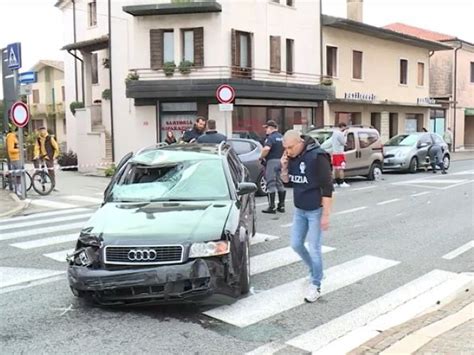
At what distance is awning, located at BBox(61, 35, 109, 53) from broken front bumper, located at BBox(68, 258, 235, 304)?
21.0 metres

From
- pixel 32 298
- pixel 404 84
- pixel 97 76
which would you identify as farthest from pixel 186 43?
pixel 32 298

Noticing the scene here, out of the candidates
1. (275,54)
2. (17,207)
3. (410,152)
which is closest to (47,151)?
(17,207)

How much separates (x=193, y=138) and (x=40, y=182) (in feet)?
18.0

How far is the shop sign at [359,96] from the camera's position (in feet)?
93.1

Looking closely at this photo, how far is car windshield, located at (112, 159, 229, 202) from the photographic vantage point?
618cm

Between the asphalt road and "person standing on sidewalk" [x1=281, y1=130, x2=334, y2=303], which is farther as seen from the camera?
"person standing on sidewalk" [x1=281, y1=130, x2=334, y2=303]

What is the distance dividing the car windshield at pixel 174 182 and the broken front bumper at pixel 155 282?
126cm

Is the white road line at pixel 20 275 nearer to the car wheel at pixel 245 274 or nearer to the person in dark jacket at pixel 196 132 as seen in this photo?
the car wheel at pixel 245 274

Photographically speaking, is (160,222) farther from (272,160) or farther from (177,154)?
(272,160)

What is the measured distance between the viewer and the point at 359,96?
95.3 ft

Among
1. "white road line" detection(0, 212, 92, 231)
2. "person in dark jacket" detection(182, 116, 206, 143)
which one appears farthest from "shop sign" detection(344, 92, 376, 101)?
"white road line" detection(0, 212, 92, 231)

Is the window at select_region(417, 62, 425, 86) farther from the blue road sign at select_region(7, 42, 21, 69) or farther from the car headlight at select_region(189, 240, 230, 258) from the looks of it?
the car headlight at select_region(189, 240, 230, 258)

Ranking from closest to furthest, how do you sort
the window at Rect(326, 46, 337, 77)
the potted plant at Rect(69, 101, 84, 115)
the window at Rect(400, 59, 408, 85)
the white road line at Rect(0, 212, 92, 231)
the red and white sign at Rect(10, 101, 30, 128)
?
the white road line at Rect(0, 212, 92, 231)
the red and white sign at Rect(10, 101, 30, 128)
the potted plant at Rect(69, 101, 84, 115)
the window at Rect(326, 46, 337, 77)
the window at Rect(400, 59, 408, 85)

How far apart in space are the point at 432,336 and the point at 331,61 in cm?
2470
